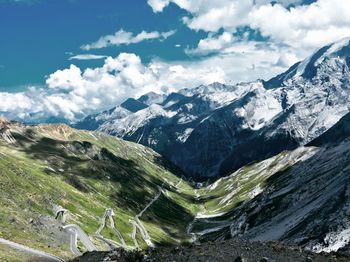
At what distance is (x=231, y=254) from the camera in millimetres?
43562

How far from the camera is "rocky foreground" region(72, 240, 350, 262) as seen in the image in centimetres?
4259

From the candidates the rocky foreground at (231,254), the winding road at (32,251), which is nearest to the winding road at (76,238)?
the winding road at (32,251)

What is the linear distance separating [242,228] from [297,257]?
520 ft

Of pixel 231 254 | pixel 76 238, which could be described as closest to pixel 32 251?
pixel 231 254

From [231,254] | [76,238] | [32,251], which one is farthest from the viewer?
[76,238]

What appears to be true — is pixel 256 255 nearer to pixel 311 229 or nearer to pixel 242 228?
pixel 311 229

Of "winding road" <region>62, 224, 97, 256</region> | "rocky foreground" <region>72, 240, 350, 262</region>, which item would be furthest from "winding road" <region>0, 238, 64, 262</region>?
"rocky foreground" <region>72, 240, 350, 262</region>

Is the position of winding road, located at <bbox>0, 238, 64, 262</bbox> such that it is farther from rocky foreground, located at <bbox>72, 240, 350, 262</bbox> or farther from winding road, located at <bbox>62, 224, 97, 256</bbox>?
rocky foreground, located at <bbox>72, 240, 350, 262</bbox>

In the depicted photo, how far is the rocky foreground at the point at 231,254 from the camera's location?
42.6 m

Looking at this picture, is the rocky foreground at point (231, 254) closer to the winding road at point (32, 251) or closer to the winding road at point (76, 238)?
the winding road at point (32, 251)

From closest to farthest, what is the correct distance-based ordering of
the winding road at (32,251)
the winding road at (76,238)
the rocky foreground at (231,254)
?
the rocky foreground at (231,254), the winding road at (32,251), the winding road at (76,238)

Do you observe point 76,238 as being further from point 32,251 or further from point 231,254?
point 231,254

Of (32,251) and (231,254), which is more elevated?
(231,254)

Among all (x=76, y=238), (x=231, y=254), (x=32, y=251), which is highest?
(x=231, y=254)
